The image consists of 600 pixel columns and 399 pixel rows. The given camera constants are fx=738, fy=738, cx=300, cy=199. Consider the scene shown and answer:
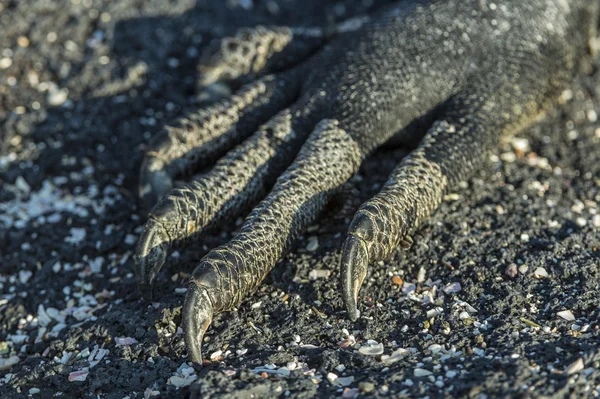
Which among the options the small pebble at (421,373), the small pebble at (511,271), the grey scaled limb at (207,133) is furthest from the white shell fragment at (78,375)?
the small pebble at (511,271)

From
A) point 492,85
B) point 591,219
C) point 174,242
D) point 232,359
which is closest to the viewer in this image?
point 232,359

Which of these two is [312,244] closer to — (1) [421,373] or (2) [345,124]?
(2) [345,124]

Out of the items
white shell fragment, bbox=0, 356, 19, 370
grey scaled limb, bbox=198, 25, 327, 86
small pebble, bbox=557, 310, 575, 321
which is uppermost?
grey scaled limb, bbox=198, 25, 327, 86

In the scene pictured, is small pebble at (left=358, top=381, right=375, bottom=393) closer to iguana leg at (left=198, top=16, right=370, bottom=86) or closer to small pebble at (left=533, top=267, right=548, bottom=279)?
small pebble at (left=533, top=267, right=548, bottom=279)

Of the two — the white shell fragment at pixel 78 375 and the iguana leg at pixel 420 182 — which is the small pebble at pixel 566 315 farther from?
the white shell fragment at pixel 78 375

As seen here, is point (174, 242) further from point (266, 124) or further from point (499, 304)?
point (499, 304)

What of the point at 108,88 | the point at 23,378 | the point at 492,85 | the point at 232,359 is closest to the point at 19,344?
the point at 23,378

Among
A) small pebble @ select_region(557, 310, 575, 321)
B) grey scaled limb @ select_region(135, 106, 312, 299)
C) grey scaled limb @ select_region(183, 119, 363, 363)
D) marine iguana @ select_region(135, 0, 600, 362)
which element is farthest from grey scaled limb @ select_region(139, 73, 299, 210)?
small pebble @ select_region(557, 310, 575, 321)

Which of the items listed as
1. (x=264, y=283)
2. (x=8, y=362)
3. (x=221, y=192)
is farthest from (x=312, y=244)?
(x=8, y=362)
